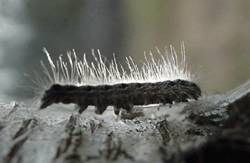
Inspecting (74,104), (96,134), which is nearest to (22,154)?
(96,134)

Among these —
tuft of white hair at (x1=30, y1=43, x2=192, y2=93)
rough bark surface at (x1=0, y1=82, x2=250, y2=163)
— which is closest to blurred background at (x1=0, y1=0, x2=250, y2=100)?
tuft of white hair at (x1=30, y1=43, x2=192, y2=93)

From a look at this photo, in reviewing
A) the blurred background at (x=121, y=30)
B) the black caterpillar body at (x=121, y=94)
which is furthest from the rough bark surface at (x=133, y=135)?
the blurred background at (x=121, y=30)

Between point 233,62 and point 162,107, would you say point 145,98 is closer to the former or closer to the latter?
point 162,107

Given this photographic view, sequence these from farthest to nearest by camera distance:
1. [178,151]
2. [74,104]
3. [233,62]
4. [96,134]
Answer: [233,62], [74,104], [96,134], [178,151]

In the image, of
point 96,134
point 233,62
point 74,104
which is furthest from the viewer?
point 233,62

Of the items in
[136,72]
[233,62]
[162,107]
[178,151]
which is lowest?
[178,151]

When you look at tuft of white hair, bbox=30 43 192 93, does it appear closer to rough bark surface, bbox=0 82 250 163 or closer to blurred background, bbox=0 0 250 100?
rough bark surface, bbox=0 82 250 163

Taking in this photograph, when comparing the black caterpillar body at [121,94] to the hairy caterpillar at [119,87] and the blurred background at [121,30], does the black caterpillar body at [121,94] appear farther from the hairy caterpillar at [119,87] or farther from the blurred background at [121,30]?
the blurred background at [121,30]
